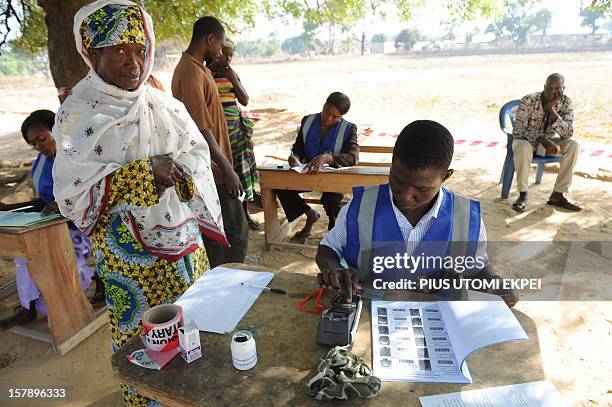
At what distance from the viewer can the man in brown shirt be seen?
2734 mm

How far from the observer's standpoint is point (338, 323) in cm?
130

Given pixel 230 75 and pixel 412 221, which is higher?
pixel 230 75

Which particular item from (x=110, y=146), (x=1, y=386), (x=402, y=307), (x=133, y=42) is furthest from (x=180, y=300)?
(x=1, y=386)

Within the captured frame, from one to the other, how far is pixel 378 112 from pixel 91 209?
12.8 metres

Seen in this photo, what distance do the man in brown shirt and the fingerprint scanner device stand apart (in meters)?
1.56

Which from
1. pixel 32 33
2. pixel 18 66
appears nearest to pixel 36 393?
pixel 32 33

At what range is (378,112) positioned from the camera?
1366 cm

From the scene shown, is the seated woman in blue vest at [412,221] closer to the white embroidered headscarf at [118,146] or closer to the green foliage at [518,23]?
the white embroidered headscarf at [118,146]

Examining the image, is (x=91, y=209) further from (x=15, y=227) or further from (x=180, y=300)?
(x=15, y=227)

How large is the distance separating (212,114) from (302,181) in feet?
4.03

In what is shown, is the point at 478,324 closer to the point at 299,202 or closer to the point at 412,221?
the point at 412,221

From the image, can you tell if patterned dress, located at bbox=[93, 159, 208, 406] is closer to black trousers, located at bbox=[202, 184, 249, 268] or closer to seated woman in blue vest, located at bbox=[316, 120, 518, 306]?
seated woman in blue vest, located at bbox=[316, 120, 518, 306]

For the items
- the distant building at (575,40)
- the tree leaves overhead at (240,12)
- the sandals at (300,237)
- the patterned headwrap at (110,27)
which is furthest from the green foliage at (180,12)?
the distant building at (575,40)

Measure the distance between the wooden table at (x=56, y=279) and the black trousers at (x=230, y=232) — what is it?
975 millimetres
